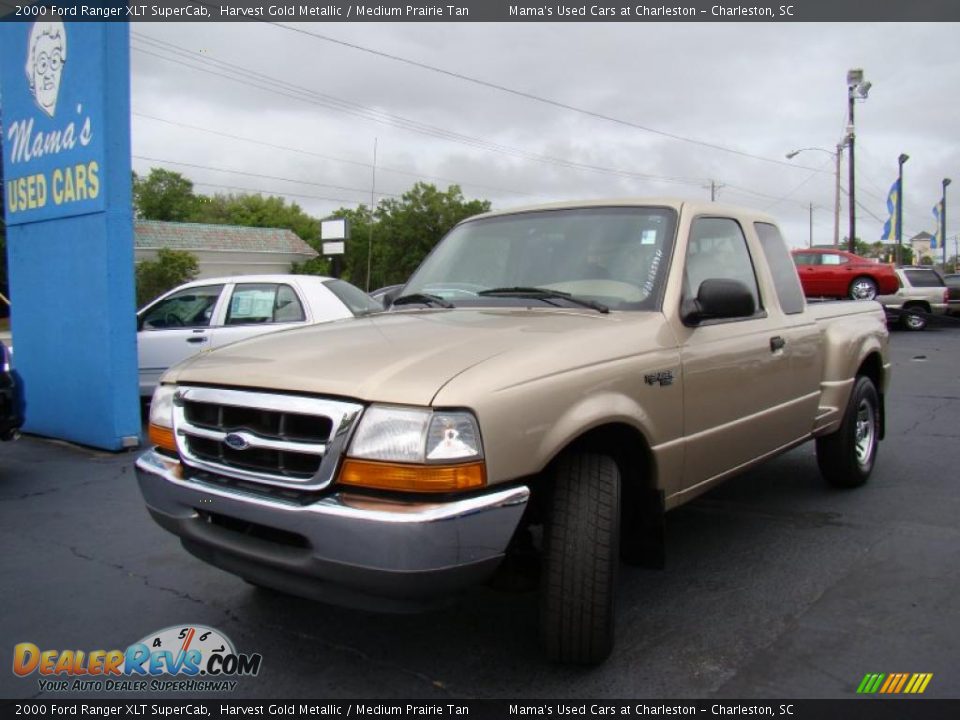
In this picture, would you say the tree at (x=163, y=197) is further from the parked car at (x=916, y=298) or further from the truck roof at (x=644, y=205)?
the truck roof at (x=644, y=205)

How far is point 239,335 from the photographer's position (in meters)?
8.17

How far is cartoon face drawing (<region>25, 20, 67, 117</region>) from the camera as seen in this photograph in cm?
706

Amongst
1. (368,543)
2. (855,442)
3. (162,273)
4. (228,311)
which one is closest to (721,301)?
(368,543)

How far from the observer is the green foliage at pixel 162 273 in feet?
123

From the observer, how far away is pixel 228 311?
8391 millimetres

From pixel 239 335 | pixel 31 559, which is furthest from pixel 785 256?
pixel 239 335

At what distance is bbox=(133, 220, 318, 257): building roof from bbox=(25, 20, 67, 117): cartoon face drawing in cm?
3728

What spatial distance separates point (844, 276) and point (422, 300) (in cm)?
1992

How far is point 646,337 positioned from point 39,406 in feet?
22.0

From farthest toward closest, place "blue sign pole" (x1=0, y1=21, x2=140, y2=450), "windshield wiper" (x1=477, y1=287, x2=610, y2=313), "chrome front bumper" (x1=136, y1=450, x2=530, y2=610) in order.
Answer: "blue sign pole" (x1=0, y1=21, x2=140, y2=450) → "windshield wiper" (x1=477, y1=287, x2=610, y2=313) → "chrome front bumper" (x1=136, y1=450, x2=530, y2=610)

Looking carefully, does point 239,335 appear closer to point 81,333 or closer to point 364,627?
point 81,333

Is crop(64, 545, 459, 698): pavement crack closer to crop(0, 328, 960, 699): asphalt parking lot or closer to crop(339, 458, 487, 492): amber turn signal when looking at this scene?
crop(0, 328, 960, 699): asphalt parking lot

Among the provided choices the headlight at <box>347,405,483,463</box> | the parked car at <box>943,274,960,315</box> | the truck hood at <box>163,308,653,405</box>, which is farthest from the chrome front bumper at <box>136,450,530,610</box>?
the parked car at <box>943,274,960,315</box>

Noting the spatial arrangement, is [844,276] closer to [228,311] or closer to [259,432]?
[228,311]
